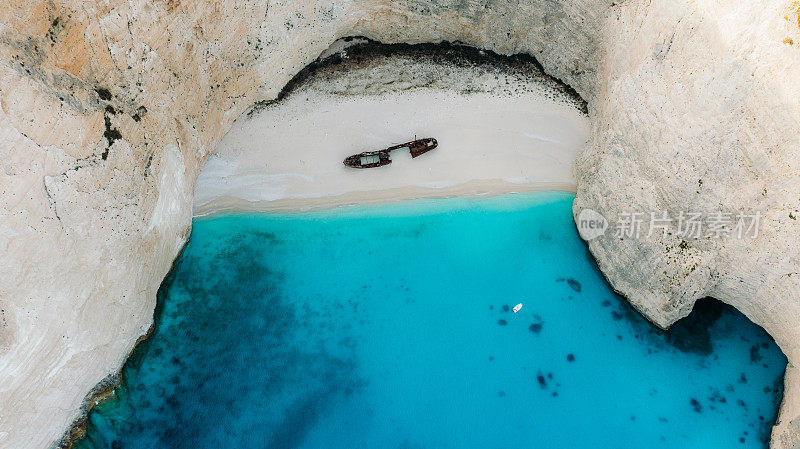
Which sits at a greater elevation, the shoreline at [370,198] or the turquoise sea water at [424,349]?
the shoreline at [370,198]

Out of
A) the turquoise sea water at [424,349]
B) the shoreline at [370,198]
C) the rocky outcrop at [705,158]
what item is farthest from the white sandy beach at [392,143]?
the rocky outcrop at [705,158]

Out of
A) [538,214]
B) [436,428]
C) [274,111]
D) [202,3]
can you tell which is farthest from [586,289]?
[202,3]

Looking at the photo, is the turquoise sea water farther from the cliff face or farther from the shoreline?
the cliff face

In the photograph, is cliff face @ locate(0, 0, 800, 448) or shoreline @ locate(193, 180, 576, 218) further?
shoreline @ locate(193, 180, 576, 218)

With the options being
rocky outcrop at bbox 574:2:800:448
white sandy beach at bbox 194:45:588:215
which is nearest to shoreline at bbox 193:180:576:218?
white sandy beach at bbox 194:45:588:215

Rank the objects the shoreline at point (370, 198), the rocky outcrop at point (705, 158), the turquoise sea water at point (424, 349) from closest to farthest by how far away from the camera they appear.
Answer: the rocky outcrop at point (705, 158) → the turquoise sea water at point (424, 349) → the shoreline at point (370, 198)

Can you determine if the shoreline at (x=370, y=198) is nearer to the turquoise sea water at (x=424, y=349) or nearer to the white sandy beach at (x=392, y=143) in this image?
the white sandy beach at (x=392, y=143)
